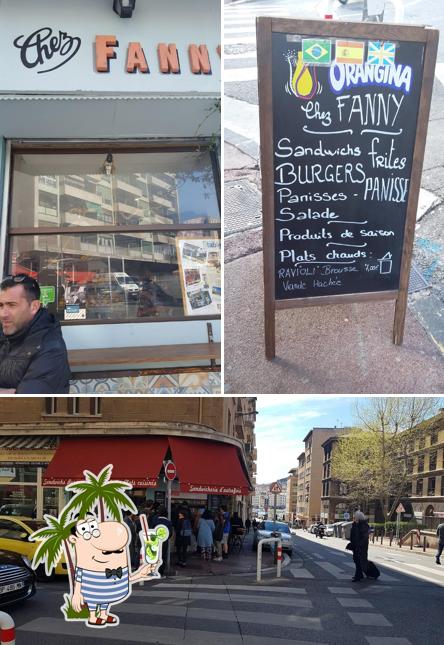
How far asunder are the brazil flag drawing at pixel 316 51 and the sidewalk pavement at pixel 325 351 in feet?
5.76

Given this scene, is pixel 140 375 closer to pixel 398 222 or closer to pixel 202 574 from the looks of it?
pixel 202 574

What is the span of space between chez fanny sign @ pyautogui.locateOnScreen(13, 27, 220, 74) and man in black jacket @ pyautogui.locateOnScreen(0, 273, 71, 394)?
2.23 metres

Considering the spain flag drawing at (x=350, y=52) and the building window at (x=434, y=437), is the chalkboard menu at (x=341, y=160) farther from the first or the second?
the building window at (x=434, y=437)

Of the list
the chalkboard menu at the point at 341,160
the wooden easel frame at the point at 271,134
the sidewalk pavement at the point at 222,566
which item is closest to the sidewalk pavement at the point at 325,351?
the wooden easel frame at the point at 271,134

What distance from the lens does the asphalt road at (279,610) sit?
3613mm

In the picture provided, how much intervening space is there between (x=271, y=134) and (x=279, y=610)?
10.0 ft

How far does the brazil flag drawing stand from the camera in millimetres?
4086

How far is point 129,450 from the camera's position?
413 centimetres

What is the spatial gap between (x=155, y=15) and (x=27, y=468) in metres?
4.17

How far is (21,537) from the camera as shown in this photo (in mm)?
4438

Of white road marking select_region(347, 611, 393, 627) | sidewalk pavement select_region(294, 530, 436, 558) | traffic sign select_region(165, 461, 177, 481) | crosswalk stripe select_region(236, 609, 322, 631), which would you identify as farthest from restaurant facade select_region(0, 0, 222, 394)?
white road marking select_region(347, 611, 393, 627)

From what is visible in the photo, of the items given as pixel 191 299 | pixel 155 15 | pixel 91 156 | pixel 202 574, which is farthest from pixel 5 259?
pixel 202 574

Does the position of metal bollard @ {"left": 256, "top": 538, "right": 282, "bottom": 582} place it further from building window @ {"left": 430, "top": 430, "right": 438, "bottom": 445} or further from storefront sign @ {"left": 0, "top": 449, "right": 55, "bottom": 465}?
storefront sign @ {"left": 0, "top": 449, "right": 55, "bottom": 465}

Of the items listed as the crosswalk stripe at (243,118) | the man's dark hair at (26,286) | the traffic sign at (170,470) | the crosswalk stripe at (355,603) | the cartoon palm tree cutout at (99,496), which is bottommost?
the crosswalk stripe at (355,603)
